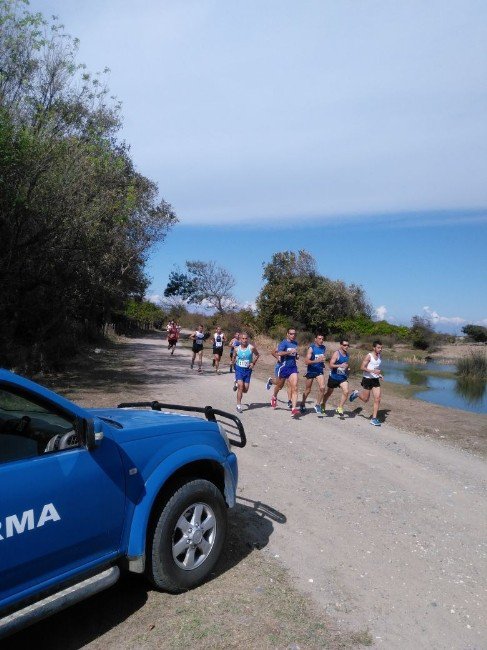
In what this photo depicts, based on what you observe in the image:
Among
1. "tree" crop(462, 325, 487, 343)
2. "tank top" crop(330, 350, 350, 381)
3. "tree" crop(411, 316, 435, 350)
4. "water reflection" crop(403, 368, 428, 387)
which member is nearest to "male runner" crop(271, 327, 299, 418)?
"tank top" crop(330, 350, 350, 381)

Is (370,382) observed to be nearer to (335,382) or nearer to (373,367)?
(373,367)

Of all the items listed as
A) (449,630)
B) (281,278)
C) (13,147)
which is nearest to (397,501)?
(449,630)

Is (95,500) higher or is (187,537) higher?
(95,500)

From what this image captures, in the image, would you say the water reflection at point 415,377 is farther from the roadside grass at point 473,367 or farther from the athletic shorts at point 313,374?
the athletic shorts at point 313,374

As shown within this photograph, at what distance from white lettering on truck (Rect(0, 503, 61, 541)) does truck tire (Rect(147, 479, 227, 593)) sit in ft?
2.92

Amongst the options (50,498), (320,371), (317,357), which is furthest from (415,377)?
(50,498)

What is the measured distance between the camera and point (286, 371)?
11617mm

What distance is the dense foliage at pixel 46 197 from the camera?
13.3m

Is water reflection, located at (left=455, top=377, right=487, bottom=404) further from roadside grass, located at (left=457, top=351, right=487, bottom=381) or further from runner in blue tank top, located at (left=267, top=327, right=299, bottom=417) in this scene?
runner in blue tank top, located at (left=267, top=327, right=299, bottom=417)

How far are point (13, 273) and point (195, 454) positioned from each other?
11977mm

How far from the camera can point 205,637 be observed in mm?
3535

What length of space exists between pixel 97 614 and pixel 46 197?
1198 centimetres

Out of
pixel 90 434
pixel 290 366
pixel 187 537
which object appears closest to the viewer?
pixel 90 434

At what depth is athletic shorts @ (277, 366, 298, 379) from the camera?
11.5m
